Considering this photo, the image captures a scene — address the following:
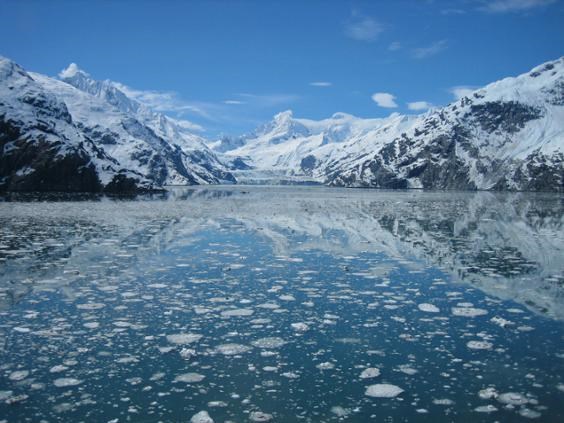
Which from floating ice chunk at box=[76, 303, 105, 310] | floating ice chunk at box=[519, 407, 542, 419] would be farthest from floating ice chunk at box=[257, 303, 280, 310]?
floating ice chunk at box=[519, 407, 542, 419]

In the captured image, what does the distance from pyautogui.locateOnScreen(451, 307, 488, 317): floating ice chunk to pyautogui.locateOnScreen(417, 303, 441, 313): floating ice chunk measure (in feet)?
1.66

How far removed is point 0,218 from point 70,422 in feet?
138

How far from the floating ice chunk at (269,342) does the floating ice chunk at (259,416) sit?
126 inches

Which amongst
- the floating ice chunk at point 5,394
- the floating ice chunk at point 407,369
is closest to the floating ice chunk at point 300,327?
the floating ice chunk at point 407,369

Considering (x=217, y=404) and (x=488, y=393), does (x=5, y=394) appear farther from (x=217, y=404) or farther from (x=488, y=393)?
(x=488, y=393)

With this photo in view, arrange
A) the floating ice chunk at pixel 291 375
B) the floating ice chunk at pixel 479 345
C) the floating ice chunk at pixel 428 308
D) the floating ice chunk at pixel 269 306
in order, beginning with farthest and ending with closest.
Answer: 1. the floating ice chunk at pixel 269 306
2. the floating ice chunk at pixel 428 308
3. the floating ice chunk at pixel 479 345
4. the floating ice chunk at pixel 291 375

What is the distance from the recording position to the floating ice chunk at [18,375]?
932cm

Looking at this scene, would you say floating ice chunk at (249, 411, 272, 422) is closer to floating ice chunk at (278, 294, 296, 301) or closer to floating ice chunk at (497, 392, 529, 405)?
floating ice chunk at (497, 392, 529, 405)

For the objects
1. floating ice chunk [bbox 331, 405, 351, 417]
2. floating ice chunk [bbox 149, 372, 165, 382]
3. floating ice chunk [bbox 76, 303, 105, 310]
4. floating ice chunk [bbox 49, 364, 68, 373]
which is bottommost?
floating ice chunk [bbox 49, 364, 68, 373]

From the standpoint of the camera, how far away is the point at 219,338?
38.8ft

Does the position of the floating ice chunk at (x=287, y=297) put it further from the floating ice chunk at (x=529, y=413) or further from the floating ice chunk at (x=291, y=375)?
the floating ice chunk at (x=529, y=413)

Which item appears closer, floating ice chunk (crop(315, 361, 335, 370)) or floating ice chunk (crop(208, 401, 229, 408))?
floating ice chunk (crop(208, 401, 229, 408))

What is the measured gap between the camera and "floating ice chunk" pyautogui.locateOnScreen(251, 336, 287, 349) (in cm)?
1131

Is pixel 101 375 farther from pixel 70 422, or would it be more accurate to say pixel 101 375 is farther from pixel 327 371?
pixel 327 371
